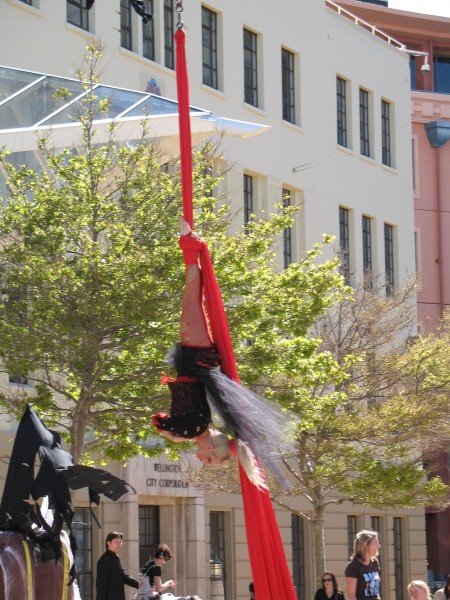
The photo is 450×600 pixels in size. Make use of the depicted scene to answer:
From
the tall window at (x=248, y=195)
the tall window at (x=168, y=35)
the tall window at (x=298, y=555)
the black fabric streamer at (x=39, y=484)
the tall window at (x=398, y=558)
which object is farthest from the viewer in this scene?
the tall window at (x=398, y=558)

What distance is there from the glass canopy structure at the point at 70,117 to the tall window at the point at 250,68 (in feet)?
43.5

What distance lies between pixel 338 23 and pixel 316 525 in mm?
16081

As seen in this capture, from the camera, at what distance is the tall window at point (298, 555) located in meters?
34.1

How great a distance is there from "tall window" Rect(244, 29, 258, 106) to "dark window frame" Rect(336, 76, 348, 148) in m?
4.14

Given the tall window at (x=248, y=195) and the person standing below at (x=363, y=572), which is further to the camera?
the tall window at (x=248, y=195)

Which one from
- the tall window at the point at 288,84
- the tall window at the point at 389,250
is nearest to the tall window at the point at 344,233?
the tall window at the point at 389,250

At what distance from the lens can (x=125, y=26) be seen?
96.6 ft

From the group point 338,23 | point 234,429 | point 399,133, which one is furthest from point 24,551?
point 399,133

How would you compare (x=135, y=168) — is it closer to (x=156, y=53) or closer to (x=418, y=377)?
(x=418, y=377)

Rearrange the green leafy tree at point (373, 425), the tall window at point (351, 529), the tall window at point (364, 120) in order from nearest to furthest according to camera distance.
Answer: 1. the green leafy tree at point (373, 425)
2. the tall window at point (351, 529)
3. the tall window at point (364, 120)

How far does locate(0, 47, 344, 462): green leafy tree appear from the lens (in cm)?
1681

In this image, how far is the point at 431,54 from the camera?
49.1m

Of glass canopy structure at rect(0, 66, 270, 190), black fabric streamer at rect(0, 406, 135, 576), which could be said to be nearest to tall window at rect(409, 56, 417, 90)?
glass canopy structure at rect(0, 66, 270, 190)

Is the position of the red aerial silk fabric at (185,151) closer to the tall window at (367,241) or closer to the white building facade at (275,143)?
the white building facade at (275,143)
